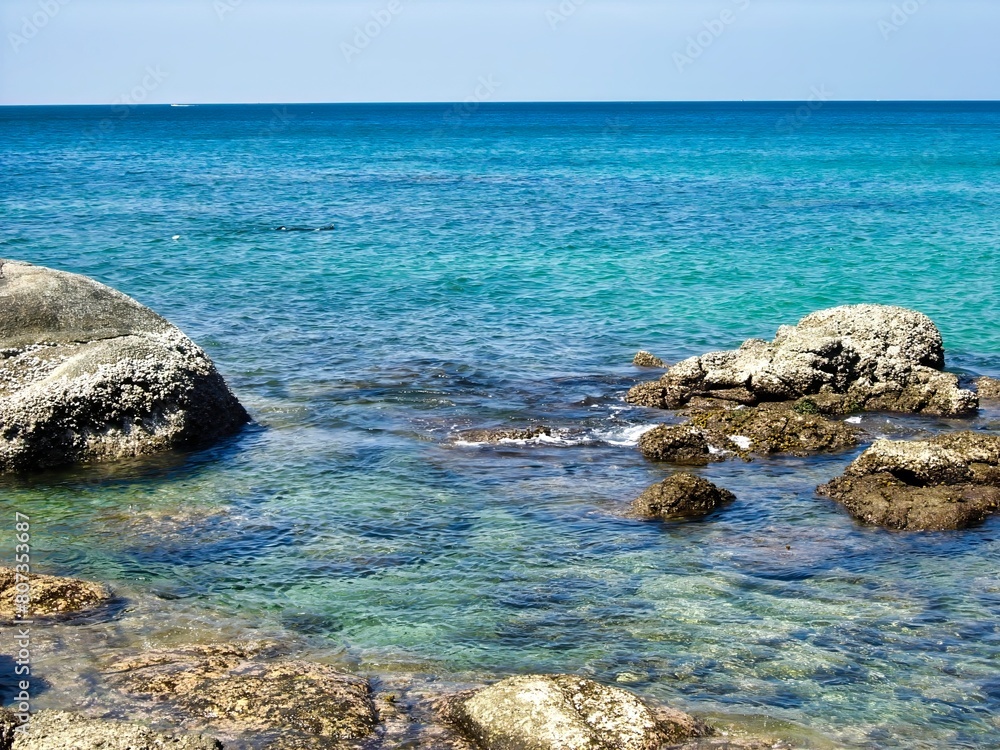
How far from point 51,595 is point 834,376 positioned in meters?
13.4

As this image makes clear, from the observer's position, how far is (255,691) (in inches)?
362

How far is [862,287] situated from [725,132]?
104 meters

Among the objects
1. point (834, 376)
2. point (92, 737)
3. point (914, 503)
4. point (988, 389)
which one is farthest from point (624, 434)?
point (92, 737)

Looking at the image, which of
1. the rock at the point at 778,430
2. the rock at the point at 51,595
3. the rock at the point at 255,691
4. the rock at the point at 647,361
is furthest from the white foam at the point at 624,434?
the rock at the point at 51,595

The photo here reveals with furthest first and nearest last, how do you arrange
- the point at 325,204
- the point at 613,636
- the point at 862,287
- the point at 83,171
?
the point at 83,171 → the point at 325,204 → the point at 862,287 → the point at 613,636

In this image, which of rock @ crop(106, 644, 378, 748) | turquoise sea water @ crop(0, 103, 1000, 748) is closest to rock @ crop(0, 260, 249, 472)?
turquoise sea water @ crop(0, 103, 1000, 748)

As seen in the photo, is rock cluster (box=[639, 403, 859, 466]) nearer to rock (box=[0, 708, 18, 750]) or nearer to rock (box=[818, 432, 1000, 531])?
rock (box=[818, 432, 1000, 531])

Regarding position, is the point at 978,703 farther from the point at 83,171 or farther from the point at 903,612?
the point at 83,171

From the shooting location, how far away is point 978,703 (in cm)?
949

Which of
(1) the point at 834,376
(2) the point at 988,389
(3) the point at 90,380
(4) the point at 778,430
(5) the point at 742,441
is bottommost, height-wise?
(5) the point at 742,441

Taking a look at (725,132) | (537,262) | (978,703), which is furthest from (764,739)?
(725,132)

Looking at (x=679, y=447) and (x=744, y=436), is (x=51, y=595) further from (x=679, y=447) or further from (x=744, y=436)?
(x=744, y=436)

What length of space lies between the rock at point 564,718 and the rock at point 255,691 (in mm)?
918

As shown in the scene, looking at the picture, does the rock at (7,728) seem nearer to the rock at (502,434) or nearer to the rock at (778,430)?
the rock at (502,434)
